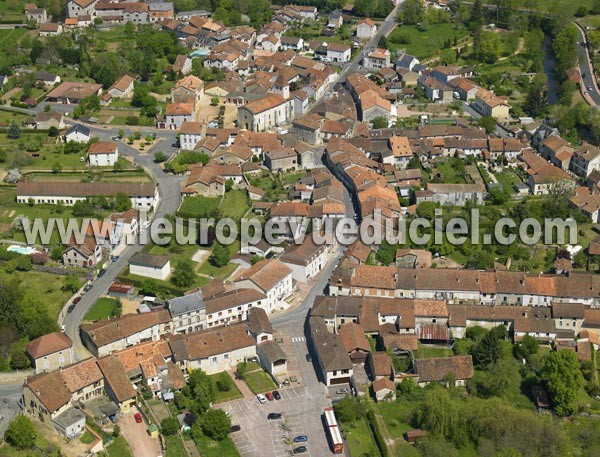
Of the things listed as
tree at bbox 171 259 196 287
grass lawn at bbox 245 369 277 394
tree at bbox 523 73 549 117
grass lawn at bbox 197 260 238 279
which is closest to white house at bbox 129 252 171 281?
tree at bbox 171 259 196 287

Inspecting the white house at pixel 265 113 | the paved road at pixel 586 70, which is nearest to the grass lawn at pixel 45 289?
the white house at pixel 265 113

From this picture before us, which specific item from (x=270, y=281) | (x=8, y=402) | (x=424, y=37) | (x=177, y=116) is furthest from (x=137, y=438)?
(x=424, y=37)

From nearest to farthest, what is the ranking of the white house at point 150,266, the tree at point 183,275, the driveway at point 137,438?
the driveway at point 137,438, the tree at point 183,275, the white house at point 150,266

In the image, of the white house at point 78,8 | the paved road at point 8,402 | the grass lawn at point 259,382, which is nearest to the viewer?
the paved road at point 8,402

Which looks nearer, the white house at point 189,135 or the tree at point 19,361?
the tree at point 19,361

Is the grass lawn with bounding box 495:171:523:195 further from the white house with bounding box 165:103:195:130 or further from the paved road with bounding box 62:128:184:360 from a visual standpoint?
the white house with bounding box 165:103:195:130

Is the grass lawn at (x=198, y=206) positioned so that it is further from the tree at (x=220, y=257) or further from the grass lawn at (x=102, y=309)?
the grass lawn at (x=102, y=309)
